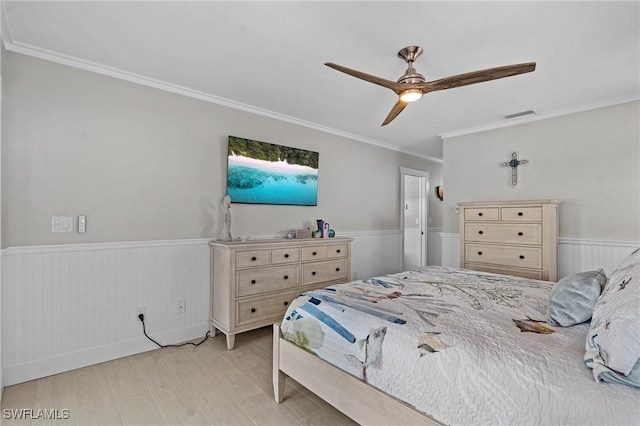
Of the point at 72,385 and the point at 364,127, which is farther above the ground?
the point at 364,127

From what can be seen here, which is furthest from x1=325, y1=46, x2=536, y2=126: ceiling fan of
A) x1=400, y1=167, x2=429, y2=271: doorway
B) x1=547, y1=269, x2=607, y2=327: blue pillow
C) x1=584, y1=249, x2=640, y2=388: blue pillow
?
x1=400, y1=167, x2=429, y2=271: doorway

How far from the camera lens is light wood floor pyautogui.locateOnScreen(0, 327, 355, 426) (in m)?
1.85

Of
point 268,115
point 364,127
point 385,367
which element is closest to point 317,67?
point 268,115

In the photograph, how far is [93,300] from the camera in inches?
99.1

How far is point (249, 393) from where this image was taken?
2.11 metres

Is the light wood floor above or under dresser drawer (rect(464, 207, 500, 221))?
under

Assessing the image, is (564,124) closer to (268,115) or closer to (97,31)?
(268,115)

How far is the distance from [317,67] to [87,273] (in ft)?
8.13

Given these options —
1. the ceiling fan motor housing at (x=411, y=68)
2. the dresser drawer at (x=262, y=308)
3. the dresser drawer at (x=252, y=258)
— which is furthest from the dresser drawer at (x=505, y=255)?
the dresser drawer at (x=252, y=258)

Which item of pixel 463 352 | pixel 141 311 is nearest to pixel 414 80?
pixel 463 352

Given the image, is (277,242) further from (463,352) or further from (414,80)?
(463,352)

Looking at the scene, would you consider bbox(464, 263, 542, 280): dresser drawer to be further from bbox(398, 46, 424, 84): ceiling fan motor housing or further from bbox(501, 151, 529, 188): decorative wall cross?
bbox(398, 46, 424, 84): ceiling fan motor housing

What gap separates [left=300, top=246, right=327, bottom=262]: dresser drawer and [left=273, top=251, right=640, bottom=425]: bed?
126 cm

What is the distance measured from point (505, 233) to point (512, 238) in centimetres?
8
